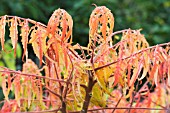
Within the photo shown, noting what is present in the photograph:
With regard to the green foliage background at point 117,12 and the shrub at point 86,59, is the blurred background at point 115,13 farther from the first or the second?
the shrub at point 86,59

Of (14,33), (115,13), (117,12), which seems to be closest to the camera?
(14,33)

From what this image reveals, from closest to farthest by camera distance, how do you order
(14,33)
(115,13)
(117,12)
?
(14,33), (115,13), (117,12)

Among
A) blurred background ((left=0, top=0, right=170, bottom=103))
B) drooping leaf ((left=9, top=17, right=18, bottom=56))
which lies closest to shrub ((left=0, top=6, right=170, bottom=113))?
drooping leaf ((left=9, top=17, right=18, bottom=56))

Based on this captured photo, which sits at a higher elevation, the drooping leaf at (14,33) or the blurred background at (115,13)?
the blurred background at (115,13)

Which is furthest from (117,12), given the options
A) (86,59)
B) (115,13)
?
(86,59)

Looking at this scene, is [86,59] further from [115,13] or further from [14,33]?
[115,13]

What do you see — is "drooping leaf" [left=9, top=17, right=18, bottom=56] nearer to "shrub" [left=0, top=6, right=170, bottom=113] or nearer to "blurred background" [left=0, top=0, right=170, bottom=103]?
"shrub" [left=0, top=6, right=170, bottom=113]

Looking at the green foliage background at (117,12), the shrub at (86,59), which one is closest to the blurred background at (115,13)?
the green foliage background at (117,12)

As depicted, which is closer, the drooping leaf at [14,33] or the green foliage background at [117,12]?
the drooping leaf at [14,33]

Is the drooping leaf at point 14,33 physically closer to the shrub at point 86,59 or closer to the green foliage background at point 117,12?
the shrub at point 86,59

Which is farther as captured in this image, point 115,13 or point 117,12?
point 117,12
